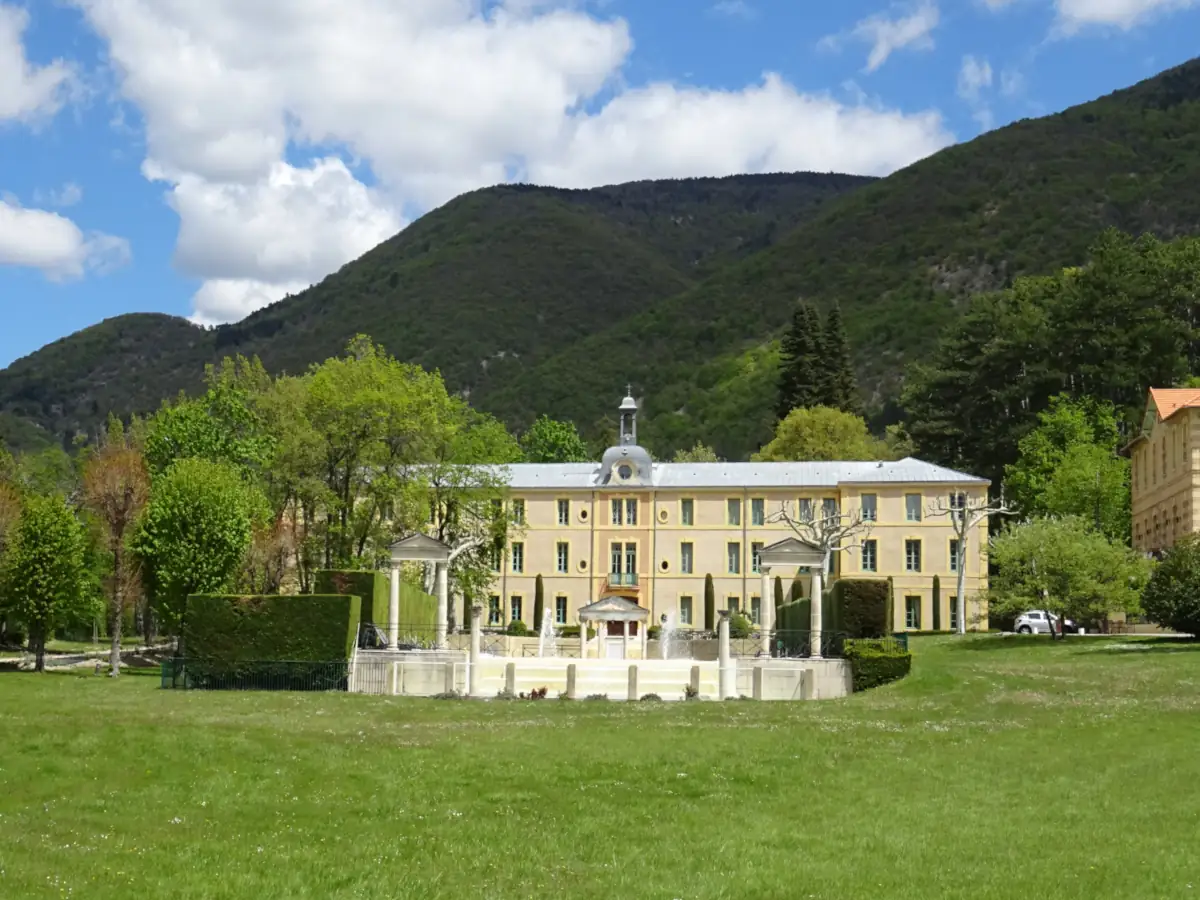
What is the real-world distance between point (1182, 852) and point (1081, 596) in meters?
34.6

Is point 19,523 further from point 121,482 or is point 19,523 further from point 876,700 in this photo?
point 876,700

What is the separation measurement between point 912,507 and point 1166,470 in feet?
40.6

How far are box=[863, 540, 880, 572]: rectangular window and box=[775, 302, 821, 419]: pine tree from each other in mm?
26295

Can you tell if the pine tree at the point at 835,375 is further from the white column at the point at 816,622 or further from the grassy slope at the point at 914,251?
the white column at the point at 816,622

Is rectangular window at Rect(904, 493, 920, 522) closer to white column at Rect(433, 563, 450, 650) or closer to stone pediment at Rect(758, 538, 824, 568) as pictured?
stone pediment at Rect(758, 538, 824, 568)

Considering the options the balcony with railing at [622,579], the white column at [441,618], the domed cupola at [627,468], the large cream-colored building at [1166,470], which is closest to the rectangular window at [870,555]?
the domed cupola at [627,468]

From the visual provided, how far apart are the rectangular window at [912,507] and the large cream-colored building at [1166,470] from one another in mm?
10732

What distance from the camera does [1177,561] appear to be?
44.1 metres

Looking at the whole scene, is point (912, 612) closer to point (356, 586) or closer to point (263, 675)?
point (356, 586)

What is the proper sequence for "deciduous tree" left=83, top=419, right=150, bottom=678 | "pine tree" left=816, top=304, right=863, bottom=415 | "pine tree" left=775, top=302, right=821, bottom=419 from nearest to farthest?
"deciduous tree" left=83, top=419, right=150, bottom=678, "pine tree" left=816, top=304, right=863, bottom=415, "pine tree" left=775, top=302, right=821, bottom=419

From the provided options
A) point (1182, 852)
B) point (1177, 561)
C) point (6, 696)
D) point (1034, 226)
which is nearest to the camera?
point (1182, 852)

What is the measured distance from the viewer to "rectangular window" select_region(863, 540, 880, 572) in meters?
70.8

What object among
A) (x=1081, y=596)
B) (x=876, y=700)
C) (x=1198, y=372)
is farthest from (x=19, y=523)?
(x=1198, y=372)

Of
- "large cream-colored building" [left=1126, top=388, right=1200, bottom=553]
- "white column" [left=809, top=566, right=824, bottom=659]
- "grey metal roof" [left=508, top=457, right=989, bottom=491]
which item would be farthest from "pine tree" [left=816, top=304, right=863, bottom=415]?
"white column" [left=809, top=566, right=824, bottom=659]
